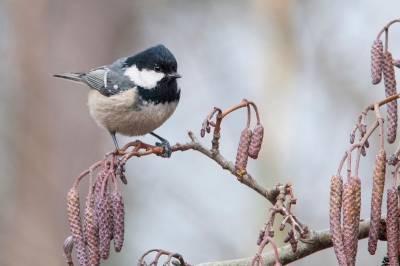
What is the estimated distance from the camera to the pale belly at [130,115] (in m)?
3.11

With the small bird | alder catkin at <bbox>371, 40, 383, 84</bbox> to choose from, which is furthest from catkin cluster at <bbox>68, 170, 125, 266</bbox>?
the small bird

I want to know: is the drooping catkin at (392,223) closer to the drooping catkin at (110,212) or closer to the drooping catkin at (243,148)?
the drooping catkin at (243,148)

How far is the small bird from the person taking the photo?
3117mm

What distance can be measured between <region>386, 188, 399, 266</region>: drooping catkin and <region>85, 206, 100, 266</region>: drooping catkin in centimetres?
88

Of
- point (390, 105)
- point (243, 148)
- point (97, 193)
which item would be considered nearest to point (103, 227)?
point (97, 193)

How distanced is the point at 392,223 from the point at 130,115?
78.0 inches

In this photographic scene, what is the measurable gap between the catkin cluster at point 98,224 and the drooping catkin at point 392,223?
0.81 metres

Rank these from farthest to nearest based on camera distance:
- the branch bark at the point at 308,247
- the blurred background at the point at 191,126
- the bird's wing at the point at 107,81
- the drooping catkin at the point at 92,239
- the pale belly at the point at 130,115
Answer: the blurred background at the point at 191,126 < the bird's wing at the point at 107,81 < the pale belly at the point at 130,115 < the branch bark at the point at 308,247 < the drooping catkin at the point at 92,239

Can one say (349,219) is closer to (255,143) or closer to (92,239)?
(255,143)

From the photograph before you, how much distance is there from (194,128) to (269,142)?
1.03 m

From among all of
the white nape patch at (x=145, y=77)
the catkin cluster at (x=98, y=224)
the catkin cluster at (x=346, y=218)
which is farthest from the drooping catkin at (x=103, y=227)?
the white nape patch at (x=145, y=77)

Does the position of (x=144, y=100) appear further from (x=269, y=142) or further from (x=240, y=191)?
(x=240, y=191)

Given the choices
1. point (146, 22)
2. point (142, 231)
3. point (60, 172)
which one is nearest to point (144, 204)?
point (142, 231)

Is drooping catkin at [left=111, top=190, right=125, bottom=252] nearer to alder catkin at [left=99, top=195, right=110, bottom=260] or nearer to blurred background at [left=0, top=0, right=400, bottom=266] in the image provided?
alder catkin at [left=99, top=195, right=110, bottom=260]
